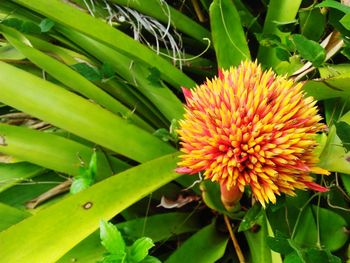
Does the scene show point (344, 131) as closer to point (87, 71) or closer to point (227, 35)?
Answer: point (227, 35)

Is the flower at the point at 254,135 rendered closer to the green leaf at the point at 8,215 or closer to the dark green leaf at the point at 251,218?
the dark green leaf at the point at 251,218

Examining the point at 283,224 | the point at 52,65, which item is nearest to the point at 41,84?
the point at 52,65

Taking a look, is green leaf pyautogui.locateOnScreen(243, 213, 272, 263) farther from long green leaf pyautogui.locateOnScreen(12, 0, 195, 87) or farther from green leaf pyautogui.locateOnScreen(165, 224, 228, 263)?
long green leaf pyautogui.locateOnScreen(12, 0, 195, 87)

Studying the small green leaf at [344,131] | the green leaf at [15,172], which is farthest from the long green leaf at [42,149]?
the small green leaf at [344,131]

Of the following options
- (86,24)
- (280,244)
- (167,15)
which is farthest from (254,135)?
(167,15)

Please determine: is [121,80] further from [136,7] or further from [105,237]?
[105,237]
